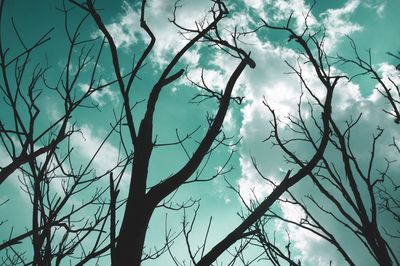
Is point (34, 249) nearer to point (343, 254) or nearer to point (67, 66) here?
point (67, 66)

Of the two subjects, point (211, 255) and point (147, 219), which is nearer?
point (211, 255)

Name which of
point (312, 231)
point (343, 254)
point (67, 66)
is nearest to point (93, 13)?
point (67, 66)

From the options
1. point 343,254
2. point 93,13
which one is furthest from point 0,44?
point 343,254

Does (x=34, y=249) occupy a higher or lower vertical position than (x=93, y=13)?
lower

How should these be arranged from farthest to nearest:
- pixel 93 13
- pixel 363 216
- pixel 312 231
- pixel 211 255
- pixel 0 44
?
pixel 312 231, pixel 363 216, pixel 93 13, pixel 0 44, pixel 211 255

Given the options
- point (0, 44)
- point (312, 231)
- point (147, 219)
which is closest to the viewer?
point (147, 219)

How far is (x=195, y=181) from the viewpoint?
235 cm

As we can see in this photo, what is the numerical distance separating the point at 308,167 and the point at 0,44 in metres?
1.99

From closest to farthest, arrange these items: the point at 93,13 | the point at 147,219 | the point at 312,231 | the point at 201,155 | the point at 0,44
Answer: the point at 147,219 < the point at 201,155 < the point at 0,44 < the point at 93,13 < the point at 312,231

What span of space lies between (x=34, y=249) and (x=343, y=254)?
7.67ft

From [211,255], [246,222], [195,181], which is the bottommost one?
[211,255]

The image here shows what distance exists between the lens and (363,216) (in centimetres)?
223

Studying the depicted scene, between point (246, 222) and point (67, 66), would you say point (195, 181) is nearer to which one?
point (246, 222)

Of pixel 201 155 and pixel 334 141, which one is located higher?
pixel 334 141
